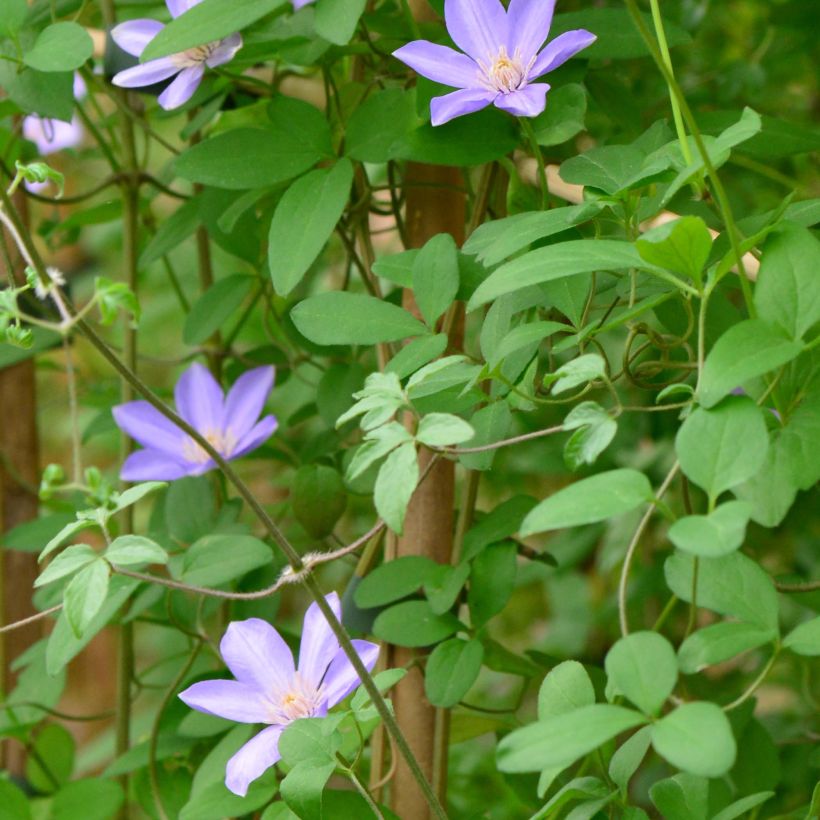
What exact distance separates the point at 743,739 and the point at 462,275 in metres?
0.37

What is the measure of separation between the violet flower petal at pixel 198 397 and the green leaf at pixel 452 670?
25 centimetres

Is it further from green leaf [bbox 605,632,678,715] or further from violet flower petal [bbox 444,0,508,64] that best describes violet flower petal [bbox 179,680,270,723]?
violet flower petal [bbox 444,0,508,64]

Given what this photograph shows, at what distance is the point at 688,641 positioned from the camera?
442mm

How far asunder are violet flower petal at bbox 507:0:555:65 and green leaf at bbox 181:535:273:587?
0.29 m

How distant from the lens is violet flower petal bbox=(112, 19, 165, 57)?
2.26 feet

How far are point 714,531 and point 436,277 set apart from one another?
0.24 metres

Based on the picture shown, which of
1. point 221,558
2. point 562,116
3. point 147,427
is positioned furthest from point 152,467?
point 562,116

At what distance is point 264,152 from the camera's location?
2.13ft

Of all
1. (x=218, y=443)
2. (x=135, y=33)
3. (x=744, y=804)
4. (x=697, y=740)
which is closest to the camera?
(x=697, y=740)

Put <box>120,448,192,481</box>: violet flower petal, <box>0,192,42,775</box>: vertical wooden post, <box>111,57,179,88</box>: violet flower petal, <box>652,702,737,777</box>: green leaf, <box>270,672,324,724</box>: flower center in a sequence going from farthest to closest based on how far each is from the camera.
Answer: <box>0,192,42,775</box>: vertical wooden post
<box>120,448,192,481</box>: violet flower petal
<box>111,57,179,88</box>: violet flower petal
<box>270,672,324,724</box>: flower center
<box>652,702,737,777</box>: green leaf

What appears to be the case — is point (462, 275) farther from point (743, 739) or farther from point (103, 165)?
point (103, 165)

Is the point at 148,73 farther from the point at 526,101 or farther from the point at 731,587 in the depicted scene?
the point at 731,587

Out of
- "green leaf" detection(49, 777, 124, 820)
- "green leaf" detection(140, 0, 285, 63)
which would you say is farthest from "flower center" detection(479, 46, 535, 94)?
"green leaf" detection(49, 777, 124, 820)

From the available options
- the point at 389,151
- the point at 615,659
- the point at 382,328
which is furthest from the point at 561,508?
the point at 389,151
